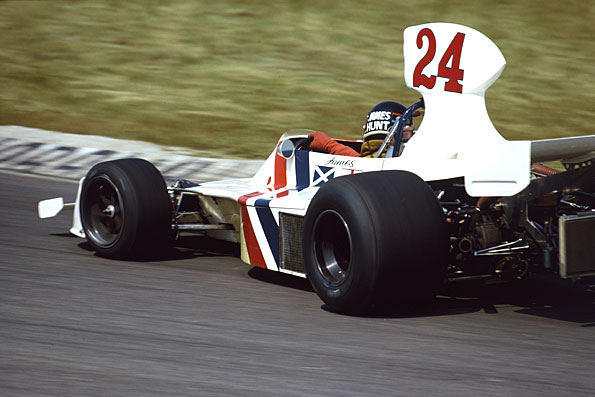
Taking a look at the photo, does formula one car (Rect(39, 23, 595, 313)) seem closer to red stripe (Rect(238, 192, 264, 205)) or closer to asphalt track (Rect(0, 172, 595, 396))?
red stripe (Rect(238, 192, 264, 205))

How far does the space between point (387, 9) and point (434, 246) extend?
1608cm

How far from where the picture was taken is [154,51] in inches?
697

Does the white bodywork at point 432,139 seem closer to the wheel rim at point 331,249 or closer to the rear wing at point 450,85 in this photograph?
the rear wing at point 450,85

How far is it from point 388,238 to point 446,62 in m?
1.53

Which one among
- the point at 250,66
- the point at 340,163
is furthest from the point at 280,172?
the point at 250,66

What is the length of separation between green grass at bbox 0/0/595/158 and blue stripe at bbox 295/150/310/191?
5277 millimetres

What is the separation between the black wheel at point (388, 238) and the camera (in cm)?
473

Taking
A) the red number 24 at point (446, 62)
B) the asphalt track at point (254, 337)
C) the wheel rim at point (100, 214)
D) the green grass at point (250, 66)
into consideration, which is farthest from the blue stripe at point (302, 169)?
the green grass at point (250, 66)

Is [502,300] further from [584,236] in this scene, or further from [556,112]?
[556,112]

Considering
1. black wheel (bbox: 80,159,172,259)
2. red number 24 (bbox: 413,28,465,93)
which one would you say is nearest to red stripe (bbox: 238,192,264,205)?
black wheel (bbox: 80,159,172,259)

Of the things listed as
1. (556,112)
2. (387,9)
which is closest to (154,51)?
(387,9)

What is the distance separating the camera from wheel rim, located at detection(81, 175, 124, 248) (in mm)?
6672

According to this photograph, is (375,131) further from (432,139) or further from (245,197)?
(245,197)

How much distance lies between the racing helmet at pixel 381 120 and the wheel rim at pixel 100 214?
1.94m
